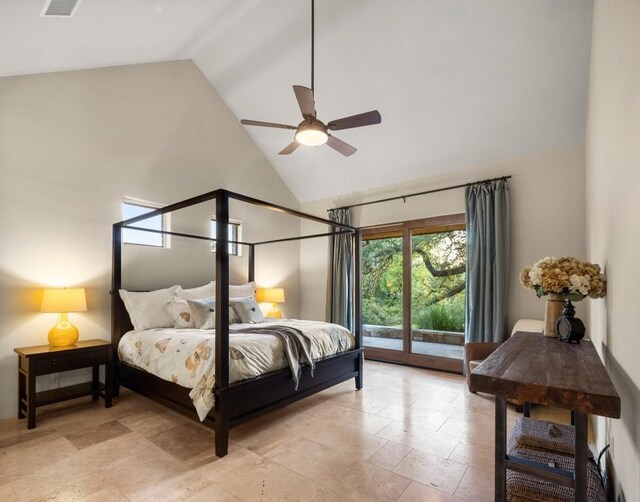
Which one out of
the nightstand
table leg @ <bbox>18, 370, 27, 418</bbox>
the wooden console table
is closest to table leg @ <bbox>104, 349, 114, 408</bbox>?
the nightstand

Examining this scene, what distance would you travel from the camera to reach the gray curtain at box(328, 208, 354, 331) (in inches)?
218

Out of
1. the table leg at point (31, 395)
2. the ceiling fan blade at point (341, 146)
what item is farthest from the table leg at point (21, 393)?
the ceiling fan blade at point (341, 146)

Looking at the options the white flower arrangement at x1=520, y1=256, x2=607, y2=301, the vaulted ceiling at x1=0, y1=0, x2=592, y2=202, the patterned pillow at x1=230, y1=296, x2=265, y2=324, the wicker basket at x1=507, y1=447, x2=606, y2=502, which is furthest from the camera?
the patterned pillow at x1=230, y1=296, x2=265, y2=324

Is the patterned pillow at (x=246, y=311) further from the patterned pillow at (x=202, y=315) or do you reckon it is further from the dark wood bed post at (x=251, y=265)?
the dark wood bed post at (x=251, y=265)

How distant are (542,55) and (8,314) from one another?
5.54m

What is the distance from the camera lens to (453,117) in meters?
4.17

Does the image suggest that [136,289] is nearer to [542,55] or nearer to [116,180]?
[116,180]

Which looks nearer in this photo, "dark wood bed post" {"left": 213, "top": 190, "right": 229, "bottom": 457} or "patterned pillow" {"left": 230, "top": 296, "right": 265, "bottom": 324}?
"dark wood bed post" {"left": 213, "top": 190, "right": 229, "bottom": 457}

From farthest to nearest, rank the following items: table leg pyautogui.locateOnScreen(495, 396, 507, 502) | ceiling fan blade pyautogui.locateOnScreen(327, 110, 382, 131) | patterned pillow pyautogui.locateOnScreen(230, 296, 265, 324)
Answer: patterned pillow pyautogui.locateOnScreen(230, 296, 265, 324) < ceiling fan blade pyautogui.locateOnScreen(327, 110, 382, 131) < table leg pyautogui.locateOnScreen(495, 396, 507, 502)

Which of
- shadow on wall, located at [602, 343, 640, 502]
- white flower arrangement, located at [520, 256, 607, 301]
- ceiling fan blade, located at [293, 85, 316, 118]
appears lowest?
shadow on wall, located at [602, 343, 640, 502]

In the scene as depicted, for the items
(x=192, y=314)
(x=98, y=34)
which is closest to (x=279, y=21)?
(x=98, y=34)

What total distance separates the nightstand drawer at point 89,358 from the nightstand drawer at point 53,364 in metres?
0.06

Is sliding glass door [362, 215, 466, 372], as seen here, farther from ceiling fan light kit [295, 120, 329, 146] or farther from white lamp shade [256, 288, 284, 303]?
ceiling fan light kit [295, 120, 329, 146]

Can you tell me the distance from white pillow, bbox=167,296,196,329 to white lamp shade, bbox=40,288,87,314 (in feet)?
2.66
